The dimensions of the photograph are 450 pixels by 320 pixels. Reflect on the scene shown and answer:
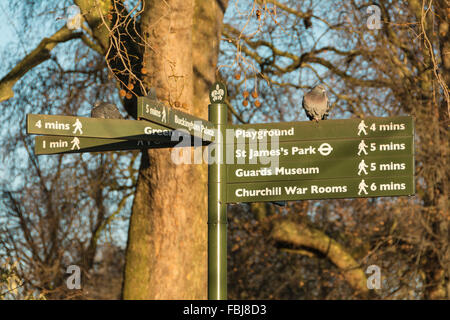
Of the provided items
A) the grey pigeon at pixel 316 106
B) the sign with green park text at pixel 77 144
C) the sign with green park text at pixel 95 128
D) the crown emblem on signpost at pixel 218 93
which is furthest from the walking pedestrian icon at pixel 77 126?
the grey pigeon at pixel 316 106

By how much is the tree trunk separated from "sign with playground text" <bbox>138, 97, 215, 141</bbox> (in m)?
2.19

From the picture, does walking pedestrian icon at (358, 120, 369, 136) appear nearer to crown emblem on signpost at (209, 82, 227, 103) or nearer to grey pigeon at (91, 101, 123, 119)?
crown emblem on signpost at (209, 82, 227, 103)

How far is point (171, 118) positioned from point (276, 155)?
2.68 ft

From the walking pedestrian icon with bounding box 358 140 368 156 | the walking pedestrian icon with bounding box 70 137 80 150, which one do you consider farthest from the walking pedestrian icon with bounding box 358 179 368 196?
the walking pedestrian icon with bounding box 70 137 80 150

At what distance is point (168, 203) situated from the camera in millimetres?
7559

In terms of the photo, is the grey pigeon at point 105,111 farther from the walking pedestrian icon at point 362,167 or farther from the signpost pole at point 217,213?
the walking pedestrian icon at point 362,167

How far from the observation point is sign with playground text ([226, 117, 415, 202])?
497 cm

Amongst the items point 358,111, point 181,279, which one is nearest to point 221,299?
point 181,279

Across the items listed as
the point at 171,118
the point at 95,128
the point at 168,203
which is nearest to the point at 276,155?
the point at 171,118

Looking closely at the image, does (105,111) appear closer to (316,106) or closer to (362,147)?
(316,106)

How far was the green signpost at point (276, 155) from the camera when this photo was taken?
16.3ft

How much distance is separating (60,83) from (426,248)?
581cm

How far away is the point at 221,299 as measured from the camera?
16.3 ft

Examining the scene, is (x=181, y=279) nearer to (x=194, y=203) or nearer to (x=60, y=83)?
(x=194, y=203)
